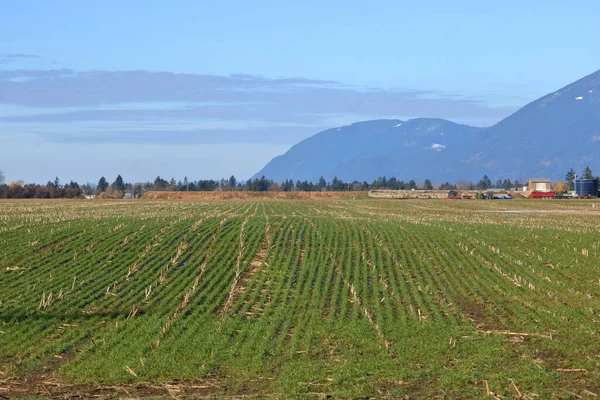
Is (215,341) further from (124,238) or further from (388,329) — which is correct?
(124,238)

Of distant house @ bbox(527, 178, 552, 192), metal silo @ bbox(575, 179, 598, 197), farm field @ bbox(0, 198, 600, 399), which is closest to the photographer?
farm field @ bbox(0, 198, 600, 399)

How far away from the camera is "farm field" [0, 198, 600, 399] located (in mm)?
15797

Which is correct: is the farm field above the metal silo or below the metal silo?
below

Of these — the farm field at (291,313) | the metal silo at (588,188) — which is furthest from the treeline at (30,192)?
the farm field at (291,313)

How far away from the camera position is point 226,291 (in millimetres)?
26328

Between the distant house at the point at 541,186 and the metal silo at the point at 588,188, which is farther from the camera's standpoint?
the distant house at the point at 541,186

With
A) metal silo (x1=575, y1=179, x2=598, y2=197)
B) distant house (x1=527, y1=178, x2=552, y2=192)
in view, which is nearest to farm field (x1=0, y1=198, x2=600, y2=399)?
metal silo (x1=575, y1=179, x2=598, y2=197)

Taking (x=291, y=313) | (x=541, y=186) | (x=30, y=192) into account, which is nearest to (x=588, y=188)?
(x=541, y=186)

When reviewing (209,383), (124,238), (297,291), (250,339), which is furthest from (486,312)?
(124,238)

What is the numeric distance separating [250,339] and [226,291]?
6.84 metres

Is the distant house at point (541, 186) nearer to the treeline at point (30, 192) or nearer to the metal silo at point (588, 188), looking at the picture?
the metal silo at point (588, 188)

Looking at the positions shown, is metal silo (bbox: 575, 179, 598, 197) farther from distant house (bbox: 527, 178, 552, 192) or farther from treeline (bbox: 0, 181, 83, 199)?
treeline (bbox: 0, 181, 83, 199)

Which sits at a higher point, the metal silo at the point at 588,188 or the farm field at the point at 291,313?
the metal silo at the point at 588,188

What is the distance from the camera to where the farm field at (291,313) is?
15797mm
